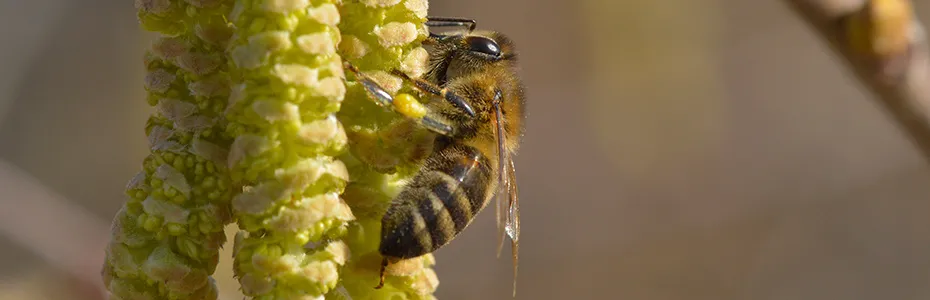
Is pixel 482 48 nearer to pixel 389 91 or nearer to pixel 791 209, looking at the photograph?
pixel 389 91

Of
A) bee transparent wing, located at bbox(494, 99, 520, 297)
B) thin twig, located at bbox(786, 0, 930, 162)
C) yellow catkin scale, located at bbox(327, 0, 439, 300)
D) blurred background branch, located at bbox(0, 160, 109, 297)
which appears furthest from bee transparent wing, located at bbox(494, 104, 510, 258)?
blurred background branch, located at bbox(0, 160, 109, 297)

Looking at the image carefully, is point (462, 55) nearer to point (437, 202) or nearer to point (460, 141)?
point (460, 141)

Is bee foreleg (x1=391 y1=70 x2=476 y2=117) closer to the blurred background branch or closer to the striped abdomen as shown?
the striped abdomen

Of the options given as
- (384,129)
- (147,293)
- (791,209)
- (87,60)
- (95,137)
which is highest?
(384,129)

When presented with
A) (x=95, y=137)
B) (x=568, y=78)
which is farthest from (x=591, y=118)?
(x=95, y=137)

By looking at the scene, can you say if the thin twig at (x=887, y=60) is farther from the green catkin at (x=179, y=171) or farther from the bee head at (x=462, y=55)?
the green catkin at (x=179, y=171)

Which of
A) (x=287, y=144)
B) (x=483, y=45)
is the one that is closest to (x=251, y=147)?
(x=287, y=144)

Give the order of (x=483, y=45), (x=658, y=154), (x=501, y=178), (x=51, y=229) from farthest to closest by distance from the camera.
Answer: (x=658, y=154) < (x=51, y=229) < (x=483, y=45) < (x=501, y=178)
